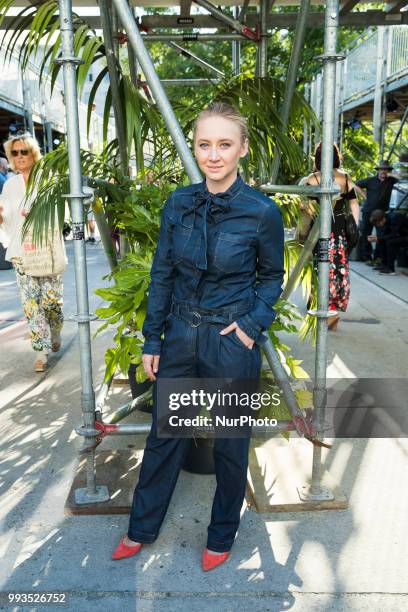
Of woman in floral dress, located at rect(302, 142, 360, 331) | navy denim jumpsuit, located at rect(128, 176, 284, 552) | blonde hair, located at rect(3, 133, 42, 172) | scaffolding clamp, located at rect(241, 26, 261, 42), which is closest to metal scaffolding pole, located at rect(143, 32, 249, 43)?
scaffolding clamp, located at rect(241, 26, 261, 42)

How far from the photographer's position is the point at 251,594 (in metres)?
2.35

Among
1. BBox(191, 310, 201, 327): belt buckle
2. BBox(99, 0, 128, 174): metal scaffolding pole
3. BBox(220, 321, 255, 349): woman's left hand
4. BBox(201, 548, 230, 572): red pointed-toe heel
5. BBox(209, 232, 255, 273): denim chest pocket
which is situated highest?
BBox(99, 0, 128, 174): metal scaffolding pole

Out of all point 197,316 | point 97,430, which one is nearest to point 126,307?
point 97,430

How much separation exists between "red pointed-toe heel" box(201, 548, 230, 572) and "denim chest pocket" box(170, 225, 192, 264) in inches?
49.5

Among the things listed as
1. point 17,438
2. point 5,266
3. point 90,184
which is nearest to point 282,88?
point 90,184

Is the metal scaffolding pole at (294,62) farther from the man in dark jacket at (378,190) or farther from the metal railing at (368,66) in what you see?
the man in dark jacket at (378,190)

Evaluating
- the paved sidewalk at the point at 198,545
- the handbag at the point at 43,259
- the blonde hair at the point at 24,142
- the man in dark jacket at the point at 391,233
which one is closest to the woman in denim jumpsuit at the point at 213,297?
the paved sidewalk at the point at 198,545

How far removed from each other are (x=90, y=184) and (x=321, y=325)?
1.46 meters

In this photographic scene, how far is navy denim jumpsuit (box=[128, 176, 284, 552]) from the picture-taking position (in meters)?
2.31

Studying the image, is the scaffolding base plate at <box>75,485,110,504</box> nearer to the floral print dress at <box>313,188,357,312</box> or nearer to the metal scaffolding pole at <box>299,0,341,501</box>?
the metal scaffolding pole at <box>299,0,341,501</box>

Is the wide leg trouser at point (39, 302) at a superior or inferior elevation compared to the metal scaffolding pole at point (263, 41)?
inferior

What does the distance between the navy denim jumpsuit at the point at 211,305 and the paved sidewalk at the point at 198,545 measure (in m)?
0.16

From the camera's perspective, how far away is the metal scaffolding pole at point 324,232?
2.52 m

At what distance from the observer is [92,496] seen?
2977 millimetres
